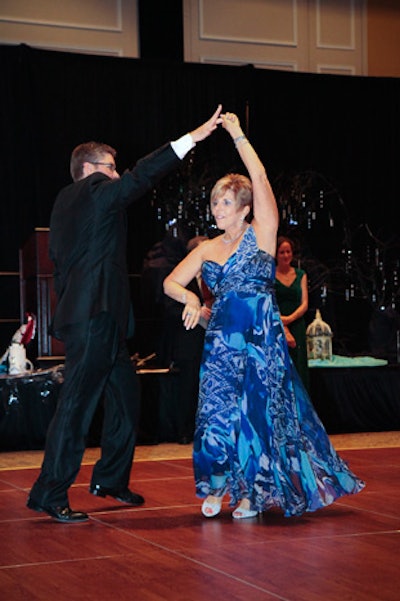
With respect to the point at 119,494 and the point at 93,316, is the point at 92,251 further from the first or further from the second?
the point at 119,494

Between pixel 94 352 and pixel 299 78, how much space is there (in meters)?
7.23

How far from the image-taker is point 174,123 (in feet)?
31.9

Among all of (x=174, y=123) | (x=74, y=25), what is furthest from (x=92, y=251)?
(x=74, y=25)

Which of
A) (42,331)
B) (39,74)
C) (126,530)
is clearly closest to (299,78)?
(39,74)

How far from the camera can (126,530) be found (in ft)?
10.7

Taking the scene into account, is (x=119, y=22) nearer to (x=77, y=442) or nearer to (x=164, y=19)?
(x=164, y=19)

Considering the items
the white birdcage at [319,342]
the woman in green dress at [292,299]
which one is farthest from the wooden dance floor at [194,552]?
the white birdcage at [319,342]

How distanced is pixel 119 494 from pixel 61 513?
0.31 metres

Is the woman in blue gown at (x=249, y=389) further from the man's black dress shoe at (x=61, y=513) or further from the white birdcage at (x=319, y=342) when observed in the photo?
the white birdcage at (x=319, y=342)

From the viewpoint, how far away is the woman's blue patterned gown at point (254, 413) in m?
3.41

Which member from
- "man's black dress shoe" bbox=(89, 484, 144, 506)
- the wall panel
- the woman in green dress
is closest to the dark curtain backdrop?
the wall panel

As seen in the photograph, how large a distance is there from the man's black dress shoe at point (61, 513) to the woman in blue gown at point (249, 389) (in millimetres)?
424

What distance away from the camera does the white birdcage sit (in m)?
7.52

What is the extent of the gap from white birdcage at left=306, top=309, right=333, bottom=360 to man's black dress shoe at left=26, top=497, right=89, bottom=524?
168 inches
